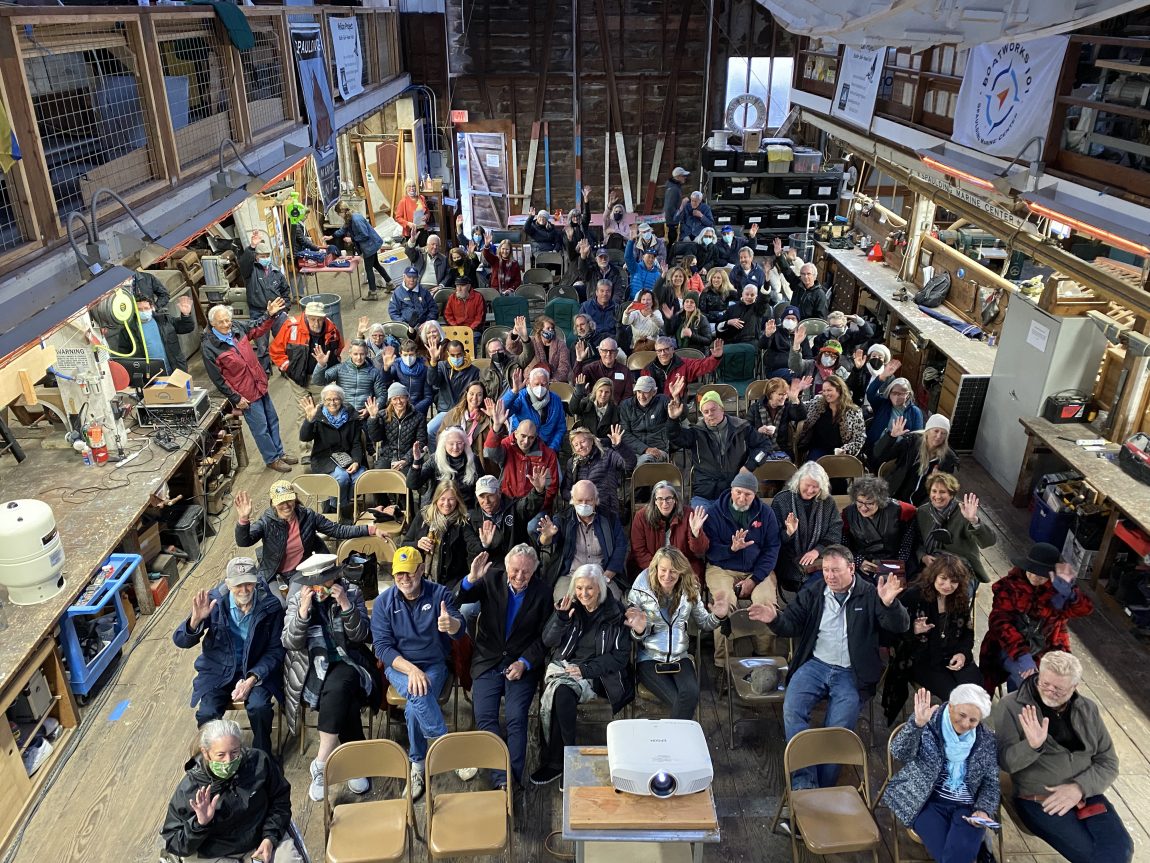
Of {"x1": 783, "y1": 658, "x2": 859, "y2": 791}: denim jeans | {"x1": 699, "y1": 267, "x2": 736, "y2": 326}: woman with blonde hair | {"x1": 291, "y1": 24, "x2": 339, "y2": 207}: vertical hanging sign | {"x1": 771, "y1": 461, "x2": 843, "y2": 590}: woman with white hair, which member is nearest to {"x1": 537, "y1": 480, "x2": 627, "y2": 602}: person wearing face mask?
{"x1": 771, "y1": 461, "x2": 843, "y2": 590}: woman with white hair

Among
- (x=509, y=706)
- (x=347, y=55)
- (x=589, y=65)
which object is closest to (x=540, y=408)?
(x=509, y=706)

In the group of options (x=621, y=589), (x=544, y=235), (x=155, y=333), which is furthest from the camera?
(x=544, y=235)

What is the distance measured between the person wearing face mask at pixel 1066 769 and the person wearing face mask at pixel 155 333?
8.03 m

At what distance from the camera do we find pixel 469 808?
4406 mm

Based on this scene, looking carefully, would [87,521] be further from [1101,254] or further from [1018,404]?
[1101,254]

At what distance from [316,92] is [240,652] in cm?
869

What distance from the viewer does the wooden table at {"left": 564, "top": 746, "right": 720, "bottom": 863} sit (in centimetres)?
384

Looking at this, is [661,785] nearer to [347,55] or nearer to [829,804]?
[829,804]

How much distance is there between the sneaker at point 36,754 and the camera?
521 centimetres

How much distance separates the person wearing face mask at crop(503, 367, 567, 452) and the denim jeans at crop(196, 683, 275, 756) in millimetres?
3063

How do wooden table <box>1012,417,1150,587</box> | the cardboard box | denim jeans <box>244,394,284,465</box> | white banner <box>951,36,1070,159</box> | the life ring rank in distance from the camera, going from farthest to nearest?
the life ring
denim jeans <box>244,394,284,465</box>
the cardboard box
white banner <box>951,36,1070,159</box>
wooden table <box>1012,417,1150,587</box>

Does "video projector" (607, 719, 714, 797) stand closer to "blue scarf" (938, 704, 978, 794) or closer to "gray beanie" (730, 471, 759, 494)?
"blue scarf" (938, 704, 978, 794)

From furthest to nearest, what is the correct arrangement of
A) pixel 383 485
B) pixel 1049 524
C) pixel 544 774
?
pixel 1049 524 < pixel 383 485 < pixel 544 774

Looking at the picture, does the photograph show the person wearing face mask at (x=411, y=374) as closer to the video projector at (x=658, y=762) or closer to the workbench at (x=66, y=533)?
the workbench at (x=66, y=533)
